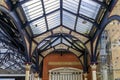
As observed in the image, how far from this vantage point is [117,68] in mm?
12938

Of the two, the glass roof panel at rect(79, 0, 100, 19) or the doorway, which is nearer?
the glass roof panel at rect(79, 0, 100, 19)

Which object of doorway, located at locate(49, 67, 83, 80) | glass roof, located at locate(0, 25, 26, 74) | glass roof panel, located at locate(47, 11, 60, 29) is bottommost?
doorway, located at locate(49, 67, 83, 80)

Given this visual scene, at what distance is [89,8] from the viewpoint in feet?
36.6

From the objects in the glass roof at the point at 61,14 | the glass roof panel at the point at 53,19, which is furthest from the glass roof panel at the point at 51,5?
the glass roof panel at the point at 53,19

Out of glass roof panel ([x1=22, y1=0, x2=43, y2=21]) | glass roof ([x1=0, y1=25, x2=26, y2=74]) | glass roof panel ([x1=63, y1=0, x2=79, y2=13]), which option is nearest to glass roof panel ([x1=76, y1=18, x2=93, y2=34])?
glass roof panel ([x1=63, y1=0, x2=79, y2=13])

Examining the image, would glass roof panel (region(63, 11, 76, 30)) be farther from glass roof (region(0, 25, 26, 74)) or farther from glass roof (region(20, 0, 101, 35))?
glass roof (region(0, 25, 26, 74))

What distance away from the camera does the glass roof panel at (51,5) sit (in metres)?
11.1

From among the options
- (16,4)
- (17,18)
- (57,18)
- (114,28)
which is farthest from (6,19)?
(114,28)

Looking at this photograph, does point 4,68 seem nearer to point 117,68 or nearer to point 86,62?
point 86,62

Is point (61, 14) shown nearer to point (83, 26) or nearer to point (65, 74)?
point (83, 26)

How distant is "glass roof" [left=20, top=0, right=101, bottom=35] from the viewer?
1091 centimetres

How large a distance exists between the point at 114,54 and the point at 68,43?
4.71 m

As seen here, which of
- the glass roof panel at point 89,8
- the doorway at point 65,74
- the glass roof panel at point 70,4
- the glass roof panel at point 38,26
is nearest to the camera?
the glass roof panel at point 89,8

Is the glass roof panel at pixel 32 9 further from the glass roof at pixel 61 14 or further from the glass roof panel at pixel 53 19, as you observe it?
the glass roof panel at pixel 53 19
